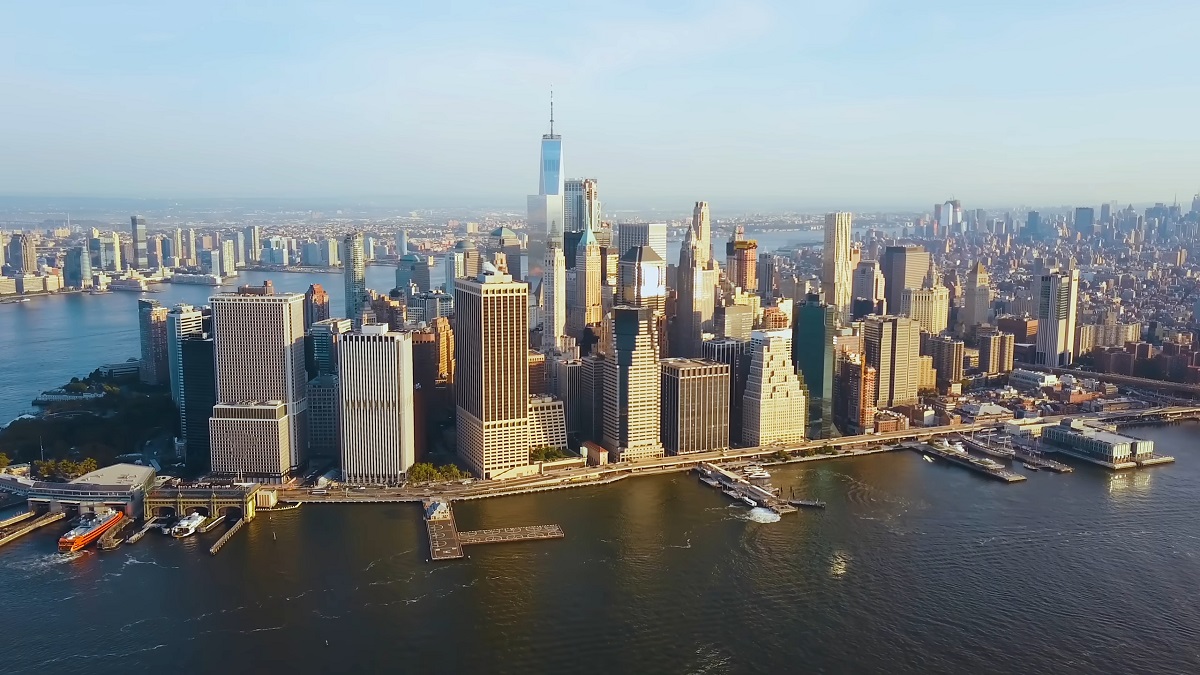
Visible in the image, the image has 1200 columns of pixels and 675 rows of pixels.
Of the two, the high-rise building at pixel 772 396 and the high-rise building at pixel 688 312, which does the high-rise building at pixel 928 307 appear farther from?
the high-rise building at pixel 772 396

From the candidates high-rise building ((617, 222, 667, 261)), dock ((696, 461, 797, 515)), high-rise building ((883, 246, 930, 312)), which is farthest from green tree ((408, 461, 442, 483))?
high-rise building ((883, 246, 930, 312))

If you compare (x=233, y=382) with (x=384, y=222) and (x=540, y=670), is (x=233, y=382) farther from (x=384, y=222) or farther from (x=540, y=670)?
(x=384, y=222)

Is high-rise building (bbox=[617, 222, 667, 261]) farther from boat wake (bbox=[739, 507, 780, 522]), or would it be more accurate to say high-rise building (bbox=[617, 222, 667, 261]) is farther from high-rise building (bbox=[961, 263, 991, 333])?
boat wake (bbox=[739, 507, 780, 522])

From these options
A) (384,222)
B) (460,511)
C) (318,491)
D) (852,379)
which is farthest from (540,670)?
(384,222)

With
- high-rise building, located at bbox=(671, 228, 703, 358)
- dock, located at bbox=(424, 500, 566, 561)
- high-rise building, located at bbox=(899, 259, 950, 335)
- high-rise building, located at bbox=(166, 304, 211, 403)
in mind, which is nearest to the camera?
dock, located at bbox=(424, 500, 566, 561)

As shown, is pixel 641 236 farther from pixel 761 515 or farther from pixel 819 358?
pixel 761 515

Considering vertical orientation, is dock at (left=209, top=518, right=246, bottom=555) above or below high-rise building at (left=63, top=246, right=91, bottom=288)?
Result: below

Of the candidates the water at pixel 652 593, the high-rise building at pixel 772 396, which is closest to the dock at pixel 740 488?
the water at pixel 652 593
